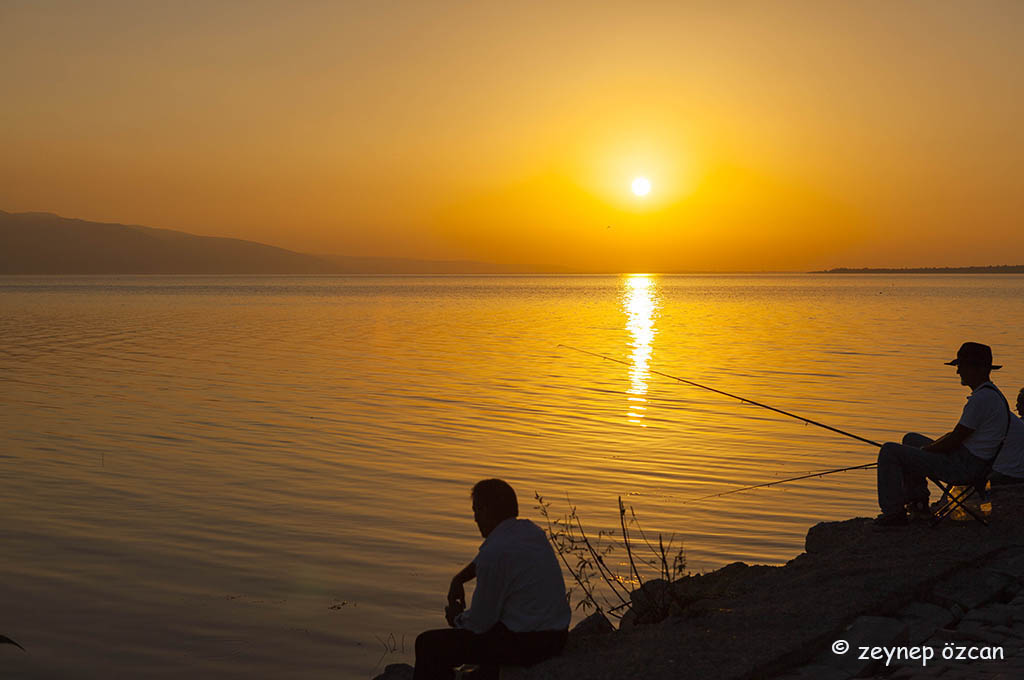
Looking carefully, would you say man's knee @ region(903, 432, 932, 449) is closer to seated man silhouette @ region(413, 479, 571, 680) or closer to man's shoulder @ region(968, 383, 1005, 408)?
man's shoulder @ region(968, 383, 1005, 408)

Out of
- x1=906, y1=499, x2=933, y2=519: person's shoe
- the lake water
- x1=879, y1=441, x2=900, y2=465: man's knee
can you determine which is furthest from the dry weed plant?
x1=906, y1=499, x2=933, y2=519: person's shoe

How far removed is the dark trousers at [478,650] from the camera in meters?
4.91

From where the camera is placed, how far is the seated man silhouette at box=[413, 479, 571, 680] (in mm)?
4805

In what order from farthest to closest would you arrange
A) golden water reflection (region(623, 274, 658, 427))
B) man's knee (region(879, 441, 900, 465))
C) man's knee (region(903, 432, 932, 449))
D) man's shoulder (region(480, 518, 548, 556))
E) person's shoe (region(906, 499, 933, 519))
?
golden water reflection (region(623, 274, 658, 427)), man's knee (region(903, 432, 932, 449)), person's shoe (region(906, 499, 933, 519)), man's knee (region(879, 441, 900, 465)), man's shoulder (region(480, 518, 548, 556))

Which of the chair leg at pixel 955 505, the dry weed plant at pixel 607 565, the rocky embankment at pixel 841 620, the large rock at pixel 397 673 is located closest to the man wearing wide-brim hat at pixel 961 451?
the chair leg at pixel 955 505

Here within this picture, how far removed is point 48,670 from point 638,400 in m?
14.1

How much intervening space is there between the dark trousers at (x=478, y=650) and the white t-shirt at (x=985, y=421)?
410cm

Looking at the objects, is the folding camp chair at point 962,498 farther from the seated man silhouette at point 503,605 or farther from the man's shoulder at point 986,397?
the seated man silhouette at point 503,605

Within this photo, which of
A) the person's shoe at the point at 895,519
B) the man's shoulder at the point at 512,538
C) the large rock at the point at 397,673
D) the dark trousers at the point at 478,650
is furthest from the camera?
the person's shoe at the point at 895,519

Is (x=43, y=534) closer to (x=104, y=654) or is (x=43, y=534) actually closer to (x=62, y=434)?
(x=104, y=654)

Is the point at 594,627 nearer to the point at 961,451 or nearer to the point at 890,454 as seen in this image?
the point at 890,454

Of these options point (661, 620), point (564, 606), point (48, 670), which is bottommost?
point (48, 670)

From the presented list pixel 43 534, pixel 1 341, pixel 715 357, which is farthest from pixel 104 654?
pixel 1 341

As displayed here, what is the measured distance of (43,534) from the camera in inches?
362
